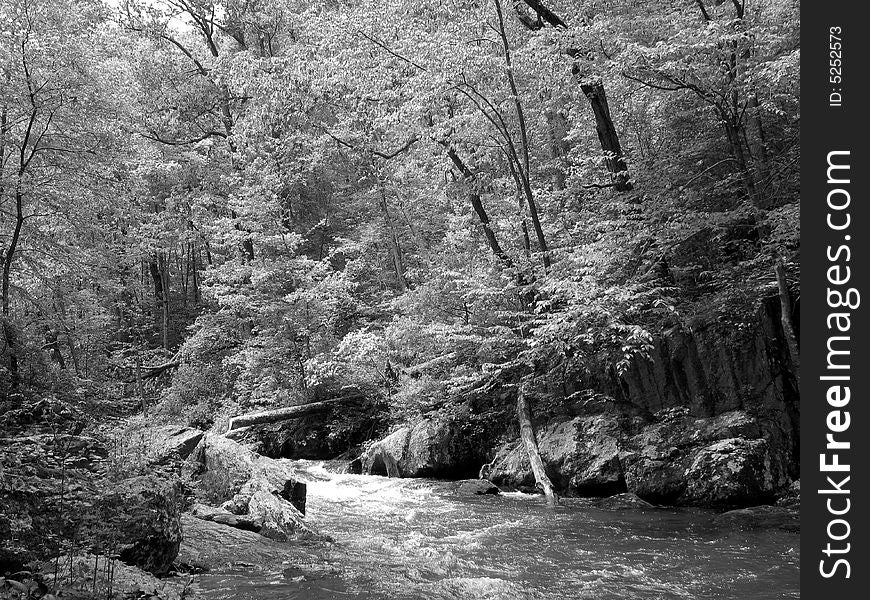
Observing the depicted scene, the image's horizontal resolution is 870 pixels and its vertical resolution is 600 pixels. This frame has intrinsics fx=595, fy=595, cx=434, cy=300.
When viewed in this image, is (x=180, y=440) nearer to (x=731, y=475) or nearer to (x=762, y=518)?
(x=731, y=475)

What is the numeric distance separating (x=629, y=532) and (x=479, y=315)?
22.5 feet

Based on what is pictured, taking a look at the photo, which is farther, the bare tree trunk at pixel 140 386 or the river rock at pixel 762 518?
the bare tree trunk at pixel 140 386

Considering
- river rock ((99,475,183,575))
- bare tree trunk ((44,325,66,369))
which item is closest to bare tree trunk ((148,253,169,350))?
bare tree trunk ((44,325,66,369))

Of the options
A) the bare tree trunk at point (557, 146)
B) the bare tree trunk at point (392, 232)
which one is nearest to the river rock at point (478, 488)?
the bare tree trunk at point (392, 232)

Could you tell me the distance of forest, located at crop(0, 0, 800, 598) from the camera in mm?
7785

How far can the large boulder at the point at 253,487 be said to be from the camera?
6.95 meters

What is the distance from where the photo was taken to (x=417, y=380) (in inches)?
A: 539

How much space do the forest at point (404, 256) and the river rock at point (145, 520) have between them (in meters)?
0.03

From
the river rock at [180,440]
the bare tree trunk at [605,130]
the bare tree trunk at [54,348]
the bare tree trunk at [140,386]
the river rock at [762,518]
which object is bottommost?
the river rock at [762,518]


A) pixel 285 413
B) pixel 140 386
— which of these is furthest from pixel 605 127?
pixel 140 386

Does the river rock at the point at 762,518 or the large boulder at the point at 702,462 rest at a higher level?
the large boulder at the point at 702,462

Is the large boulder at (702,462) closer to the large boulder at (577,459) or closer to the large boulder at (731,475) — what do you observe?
the large boulder at (731,475)

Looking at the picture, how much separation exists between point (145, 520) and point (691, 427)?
7.41 m

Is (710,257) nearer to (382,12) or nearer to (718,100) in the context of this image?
(718,100)
